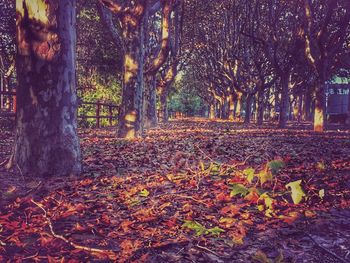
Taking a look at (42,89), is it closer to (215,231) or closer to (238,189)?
(238,189)

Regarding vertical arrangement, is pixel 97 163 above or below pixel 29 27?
below

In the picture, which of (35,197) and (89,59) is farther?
(89,59)

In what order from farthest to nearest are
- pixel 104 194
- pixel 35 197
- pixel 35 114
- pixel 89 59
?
pixel 89 59
pixel 35 114
pixel 104 194
pixel 35 197

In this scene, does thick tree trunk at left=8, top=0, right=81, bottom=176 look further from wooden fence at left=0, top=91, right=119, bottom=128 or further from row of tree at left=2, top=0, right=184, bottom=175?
wooden fence at left=0, top=91, right=119, bottom=128

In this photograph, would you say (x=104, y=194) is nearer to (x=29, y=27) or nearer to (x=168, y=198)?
(x=168, y=198)

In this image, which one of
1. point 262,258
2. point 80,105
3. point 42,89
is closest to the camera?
point 262,258

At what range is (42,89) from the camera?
171 inches

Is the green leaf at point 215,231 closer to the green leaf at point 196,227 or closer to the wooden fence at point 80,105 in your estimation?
the green leaf at point 196,227

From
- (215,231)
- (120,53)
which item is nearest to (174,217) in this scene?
(215,231)

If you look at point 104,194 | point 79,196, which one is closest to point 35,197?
point 79,196

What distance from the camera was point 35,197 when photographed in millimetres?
3621

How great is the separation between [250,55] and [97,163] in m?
21.6

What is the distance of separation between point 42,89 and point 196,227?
2.80 m

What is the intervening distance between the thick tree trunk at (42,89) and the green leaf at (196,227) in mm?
2310
